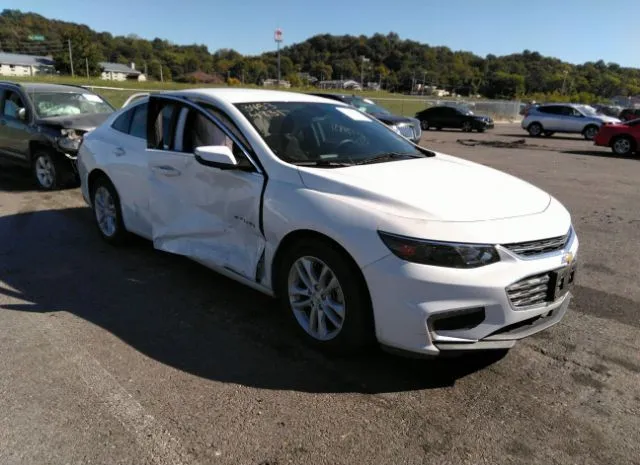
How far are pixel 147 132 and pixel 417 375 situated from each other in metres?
3.29

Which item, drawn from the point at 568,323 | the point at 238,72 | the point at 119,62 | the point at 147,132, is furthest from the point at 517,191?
the point at 119,62

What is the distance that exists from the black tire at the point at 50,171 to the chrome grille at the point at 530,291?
8.04 m

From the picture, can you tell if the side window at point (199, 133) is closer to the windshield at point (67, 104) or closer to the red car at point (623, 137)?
the windshield at point (67, 104)

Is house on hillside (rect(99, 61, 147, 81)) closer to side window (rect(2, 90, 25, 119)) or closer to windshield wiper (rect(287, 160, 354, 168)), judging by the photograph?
side window (rect(2, 90, 25, 119))

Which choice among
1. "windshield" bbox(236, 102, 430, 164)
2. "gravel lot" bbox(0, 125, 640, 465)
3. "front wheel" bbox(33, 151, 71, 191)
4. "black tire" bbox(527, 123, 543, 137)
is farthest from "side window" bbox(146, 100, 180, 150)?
"black tire" bbox(527, 123, 543, 137)

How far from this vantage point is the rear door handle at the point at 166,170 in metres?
4.57

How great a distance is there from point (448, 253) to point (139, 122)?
3.78 m

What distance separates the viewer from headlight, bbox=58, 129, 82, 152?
28.4 feet

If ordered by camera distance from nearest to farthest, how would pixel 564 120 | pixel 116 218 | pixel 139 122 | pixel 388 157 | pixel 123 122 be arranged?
pixel 388 157 → pixel 139 122 → pixel 116 218 → pixel 123 122 → pixel 564 120

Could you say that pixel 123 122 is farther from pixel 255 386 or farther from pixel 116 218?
pixel 255 386

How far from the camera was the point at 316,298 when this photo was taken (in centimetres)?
349

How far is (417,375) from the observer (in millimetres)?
3365

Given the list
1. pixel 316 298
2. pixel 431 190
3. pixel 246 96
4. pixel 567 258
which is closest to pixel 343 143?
pixel 246 96

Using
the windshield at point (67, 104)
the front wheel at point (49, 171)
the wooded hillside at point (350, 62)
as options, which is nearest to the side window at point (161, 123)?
the front wheel at point (49, 171)
